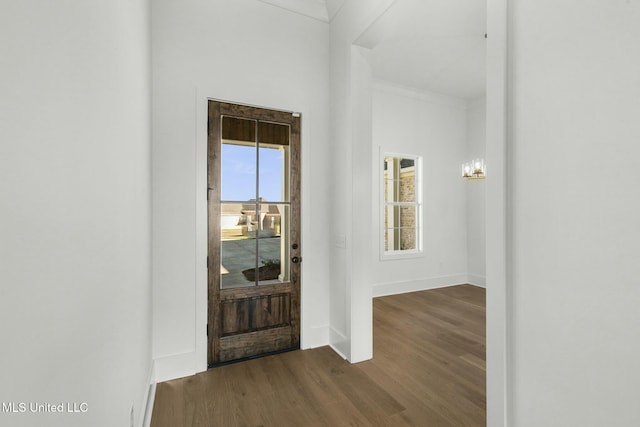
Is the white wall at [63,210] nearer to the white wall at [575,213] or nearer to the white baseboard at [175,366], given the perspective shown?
the white baseboard at [175,366]

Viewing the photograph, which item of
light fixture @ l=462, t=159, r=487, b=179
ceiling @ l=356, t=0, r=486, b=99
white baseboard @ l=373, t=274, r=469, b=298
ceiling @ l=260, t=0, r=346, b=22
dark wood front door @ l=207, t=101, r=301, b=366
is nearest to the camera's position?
ceiling @ l=356, t=0, r=486, b=99

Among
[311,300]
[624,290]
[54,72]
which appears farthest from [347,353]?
[54,72]

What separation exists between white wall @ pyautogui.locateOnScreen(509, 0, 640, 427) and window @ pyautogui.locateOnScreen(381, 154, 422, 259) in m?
3.83

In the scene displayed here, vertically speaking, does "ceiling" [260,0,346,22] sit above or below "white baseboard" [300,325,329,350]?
above

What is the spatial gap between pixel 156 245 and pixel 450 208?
16.2 feet

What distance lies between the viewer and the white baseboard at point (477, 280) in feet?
17.6

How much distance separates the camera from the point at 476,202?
216 inches

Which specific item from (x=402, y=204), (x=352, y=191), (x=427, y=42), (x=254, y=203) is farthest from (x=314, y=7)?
(x=402, y=204)

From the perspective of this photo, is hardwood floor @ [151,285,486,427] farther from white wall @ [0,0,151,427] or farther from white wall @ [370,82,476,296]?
white wall @ [370,82,476,296]

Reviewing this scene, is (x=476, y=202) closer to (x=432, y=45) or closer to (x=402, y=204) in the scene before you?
(x=402, y=204)

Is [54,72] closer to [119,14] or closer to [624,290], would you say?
[119,14]

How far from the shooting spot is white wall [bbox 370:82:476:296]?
4.92 meters

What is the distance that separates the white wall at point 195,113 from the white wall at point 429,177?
7.50ft

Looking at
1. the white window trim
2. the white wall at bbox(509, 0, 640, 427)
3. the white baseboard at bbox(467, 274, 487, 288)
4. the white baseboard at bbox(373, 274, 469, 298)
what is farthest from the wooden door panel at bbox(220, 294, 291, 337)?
the white baseboard at bbox(467, 274, 487, 288)
